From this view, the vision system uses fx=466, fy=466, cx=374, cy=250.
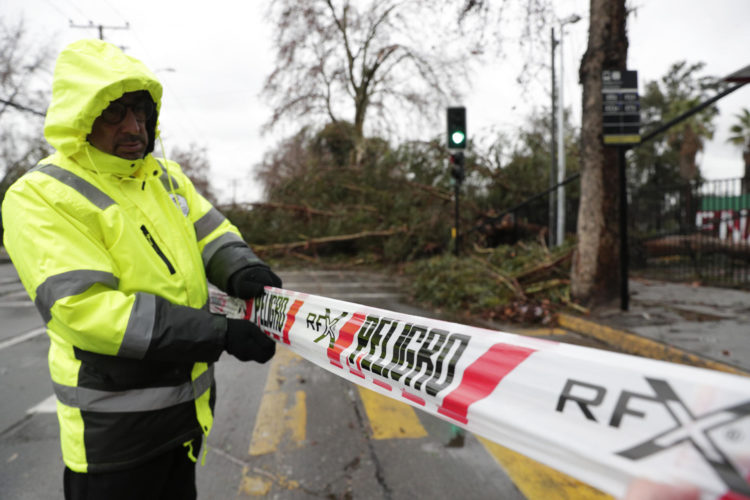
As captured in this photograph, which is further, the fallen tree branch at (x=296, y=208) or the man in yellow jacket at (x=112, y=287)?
the fallen tree branch at (x=296, y=208)

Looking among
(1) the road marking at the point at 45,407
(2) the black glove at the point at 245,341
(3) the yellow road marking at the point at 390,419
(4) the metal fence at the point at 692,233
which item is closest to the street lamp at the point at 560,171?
(4) the metal fence at the point at 692,233

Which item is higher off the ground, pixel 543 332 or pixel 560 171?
pixel 560 171

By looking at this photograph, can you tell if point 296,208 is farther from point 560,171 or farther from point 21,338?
point 21,338

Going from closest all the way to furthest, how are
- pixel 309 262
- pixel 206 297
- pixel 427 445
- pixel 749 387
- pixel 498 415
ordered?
pixel 749 387
pixel 498 415
pixel 206 297
pixel 427 445
pixel 309 262

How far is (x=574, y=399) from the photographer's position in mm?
962

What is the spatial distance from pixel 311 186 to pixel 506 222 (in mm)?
6602

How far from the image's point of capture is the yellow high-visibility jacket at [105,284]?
1.32 m

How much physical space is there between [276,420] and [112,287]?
2476 millimetres

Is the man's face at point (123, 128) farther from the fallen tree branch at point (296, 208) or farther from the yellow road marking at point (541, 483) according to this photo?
the fallen tree branch at point (296, 208)

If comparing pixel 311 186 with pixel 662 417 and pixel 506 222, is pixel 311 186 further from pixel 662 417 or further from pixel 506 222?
pixel 662 417

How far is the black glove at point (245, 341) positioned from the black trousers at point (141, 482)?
471mm

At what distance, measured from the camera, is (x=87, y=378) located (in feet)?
4.66

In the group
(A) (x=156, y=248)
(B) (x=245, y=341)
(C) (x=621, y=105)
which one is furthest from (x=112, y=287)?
(C) (x=621, y=105)

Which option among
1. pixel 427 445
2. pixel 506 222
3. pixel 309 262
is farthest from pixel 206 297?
pixel 309 262
